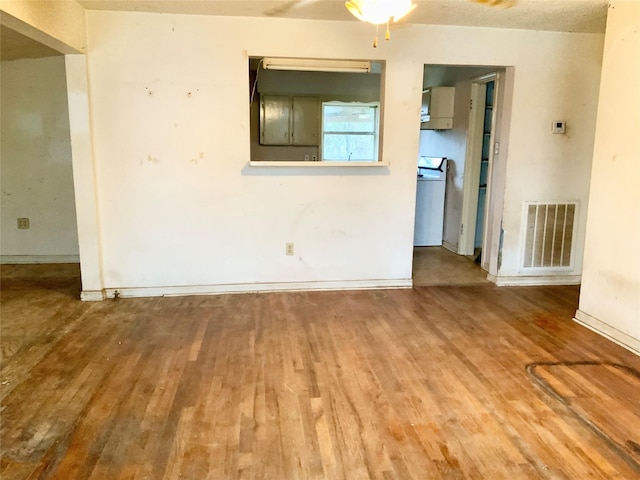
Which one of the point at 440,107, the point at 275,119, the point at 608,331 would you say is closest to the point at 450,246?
the point at 440,107

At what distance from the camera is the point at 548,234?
4117 millimetres

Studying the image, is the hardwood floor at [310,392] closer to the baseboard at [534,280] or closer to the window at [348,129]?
the baseboard at [534,280]

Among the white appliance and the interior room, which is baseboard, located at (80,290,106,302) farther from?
the white appliance

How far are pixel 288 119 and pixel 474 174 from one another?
8.18 ft

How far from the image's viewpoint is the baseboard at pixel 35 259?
4852mm

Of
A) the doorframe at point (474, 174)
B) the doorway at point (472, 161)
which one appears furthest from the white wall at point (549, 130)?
the doorframe at point (474, 174)

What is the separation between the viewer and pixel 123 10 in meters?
3.37

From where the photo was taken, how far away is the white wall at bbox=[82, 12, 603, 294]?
350 cm

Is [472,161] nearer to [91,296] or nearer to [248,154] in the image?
[248,154]

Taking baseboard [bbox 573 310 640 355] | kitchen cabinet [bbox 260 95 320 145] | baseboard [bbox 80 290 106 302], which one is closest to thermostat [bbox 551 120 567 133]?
baseboard [bbox 573 310 640 355]

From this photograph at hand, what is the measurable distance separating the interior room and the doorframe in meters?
0.03

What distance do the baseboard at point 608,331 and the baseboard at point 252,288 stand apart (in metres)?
1.33

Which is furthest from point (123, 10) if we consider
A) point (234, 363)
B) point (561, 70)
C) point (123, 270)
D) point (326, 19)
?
point (561, 70)

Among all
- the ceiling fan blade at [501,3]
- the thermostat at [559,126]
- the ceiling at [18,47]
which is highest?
the ceiling fan blade at [501,3]
